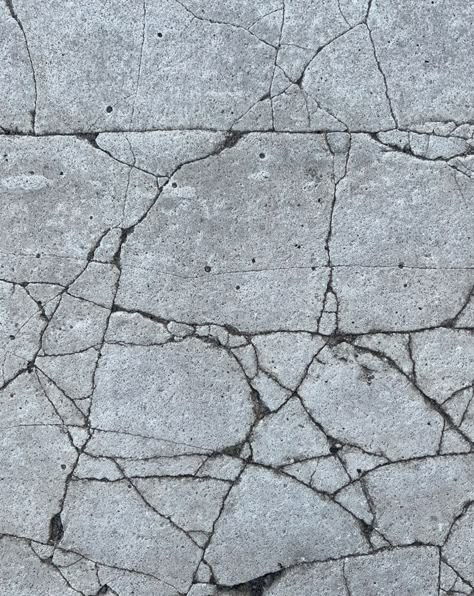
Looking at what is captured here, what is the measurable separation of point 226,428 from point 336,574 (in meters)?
0.83

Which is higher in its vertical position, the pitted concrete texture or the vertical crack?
the vertical crack

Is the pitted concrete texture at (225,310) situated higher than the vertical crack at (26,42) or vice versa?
the vertical crack at (26,42)

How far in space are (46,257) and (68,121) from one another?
62 cm

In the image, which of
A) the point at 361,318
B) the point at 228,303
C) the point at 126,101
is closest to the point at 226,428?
the point at 228,303

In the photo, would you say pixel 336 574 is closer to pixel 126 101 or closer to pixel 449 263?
pixel 449 263

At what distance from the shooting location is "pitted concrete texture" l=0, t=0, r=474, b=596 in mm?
3336

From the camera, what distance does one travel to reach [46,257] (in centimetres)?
335

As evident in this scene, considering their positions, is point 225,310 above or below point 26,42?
below

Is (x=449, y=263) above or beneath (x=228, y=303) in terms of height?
above

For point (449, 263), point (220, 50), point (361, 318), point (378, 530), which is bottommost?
point (378, 530)

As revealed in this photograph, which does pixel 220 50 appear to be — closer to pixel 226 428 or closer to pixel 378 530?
pixel 226 428

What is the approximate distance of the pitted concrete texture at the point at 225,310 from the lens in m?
3.34

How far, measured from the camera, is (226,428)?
11.0 feet

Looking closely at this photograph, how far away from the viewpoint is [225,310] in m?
3.35
